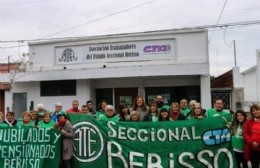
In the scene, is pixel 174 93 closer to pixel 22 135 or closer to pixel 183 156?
pixel 183 156

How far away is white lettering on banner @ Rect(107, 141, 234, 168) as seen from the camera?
7.51 m

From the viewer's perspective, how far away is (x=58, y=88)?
17234mm

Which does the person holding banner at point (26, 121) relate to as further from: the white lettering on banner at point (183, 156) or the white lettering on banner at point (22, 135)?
the white lettering on banner at point (183, 156)

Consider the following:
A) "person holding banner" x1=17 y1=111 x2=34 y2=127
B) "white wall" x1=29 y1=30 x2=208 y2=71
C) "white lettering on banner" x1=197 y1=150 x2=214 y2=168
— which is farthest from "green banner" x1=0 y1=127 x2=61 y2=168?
"white wall" x1=29 y1=30 x2=208 y2=71

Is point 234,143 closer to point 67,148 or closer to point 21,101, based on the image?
point 67,148

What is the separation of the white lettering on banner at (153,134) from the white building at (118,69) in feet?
23.7

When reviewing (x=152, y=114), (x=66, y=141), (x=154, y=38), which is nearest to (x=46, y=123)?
(x=66, y=141)

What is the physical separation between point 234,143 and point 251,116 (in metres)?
0.71

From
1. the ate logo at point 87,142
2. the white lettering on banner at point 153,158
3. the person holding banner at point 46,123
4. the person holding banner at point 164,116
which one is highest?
the person holding banner at point 164,116

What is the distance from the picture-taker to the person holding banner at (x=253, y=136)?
736cm

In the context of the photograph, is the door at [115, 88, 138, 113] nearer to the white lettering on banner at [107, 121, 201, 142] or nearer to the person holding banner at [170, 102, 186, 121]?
the person holding banner at [170, 102, 186, 121]

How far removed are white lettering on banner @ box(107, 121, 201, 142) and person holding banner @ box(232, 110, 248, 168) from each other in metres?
0.77

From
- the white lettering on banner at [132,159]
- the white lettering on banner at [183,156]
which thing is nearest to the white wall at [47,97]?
the white lettering on banner at [132,159]

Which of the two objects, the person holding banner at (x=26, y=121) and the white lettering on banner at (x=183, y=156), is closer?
the white lettering on banner at (x=183, y=156)
